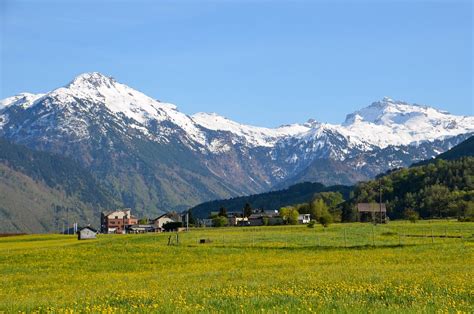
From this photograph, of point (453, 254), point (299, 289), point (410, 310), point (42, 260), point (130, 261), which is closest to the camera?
point (410, 310)

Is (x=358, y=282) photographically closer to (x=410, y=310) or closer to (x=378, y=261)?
(x=410, y=310)

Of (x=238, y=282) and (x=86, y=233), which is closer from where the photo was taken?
(x=238, y=282)

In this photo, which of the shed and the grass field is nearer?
the grass field

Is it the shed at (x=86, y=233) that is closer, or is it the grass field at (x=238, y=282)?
the grass field at (x=238, y=282)

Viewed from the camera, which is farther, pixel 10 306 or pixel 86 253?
pixel 86 253

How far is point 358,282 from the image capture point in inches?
1389

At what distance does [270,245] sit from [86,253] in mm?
22212

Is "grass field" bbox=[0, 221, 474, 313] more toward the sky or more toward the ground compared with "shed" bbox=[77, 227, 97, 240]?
more toward the ground

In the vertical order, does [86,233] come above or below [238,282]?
above

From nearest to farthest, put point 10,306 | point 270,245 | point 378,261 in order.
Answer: point 10,306, point 378,261, point 270,245

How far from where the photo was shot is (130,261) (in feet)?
226

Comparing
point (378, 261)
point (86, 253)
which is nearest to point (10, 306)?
point (378, 261)

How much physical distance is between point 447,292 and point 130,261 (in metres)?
43.4

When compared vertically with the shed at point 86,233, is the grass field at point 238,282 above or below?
below
